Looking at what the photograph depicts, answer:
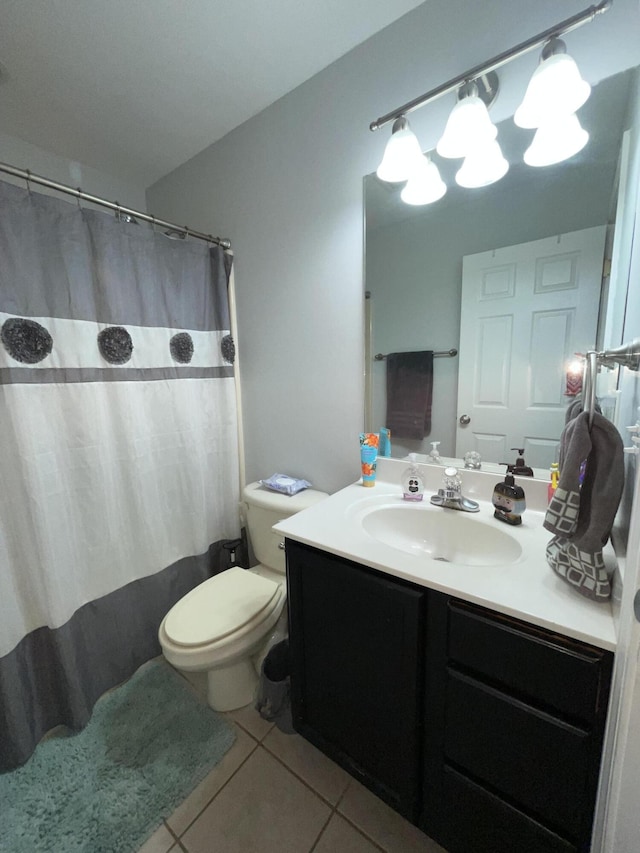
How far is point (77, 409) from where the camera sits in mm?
1234

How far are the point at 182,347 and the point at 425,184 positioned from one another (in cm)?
115

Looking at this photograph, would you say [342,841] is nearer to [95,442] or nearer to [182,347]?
[95,442]

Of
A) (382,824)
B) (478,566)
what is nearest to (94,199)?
(478,566)

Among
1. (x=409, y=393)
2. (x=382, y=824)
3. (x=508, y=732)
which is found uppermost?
(x=409, y=393)

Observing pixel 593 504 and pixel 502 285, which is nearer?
pixel 593 504

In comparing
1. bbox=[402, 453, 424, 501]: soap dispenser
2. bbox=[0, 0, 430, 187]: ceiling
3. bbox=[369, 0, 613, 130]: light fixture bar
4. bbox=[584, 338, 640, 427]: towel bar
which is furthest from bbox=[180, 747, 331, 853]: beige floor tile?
bbox=[0, 0, 430, 187]: ceiling

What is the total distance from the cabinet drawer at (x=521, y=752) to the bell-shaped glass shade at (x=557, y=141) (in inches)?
54.4

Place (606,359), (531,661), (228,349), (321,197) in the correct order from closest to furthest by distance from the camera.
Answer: (531,661) < (606,359) < (321,197) < (228,349)

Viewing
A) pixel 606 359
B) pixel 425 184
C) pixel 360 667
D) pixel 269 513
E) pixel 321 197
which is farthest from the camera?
pixel 269 513

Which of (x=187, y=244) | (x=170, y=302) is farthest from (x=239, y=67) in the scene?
(x=170, y=302)

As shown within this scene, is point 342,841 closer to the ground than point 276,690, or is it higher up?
closer to the ground

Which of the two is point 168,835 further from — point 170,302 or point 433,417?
point 170,302

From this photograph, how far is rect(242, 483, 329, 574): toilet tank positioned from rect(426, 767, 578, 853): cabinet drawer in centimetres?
86

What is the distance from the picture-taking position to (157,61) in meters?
1.24
